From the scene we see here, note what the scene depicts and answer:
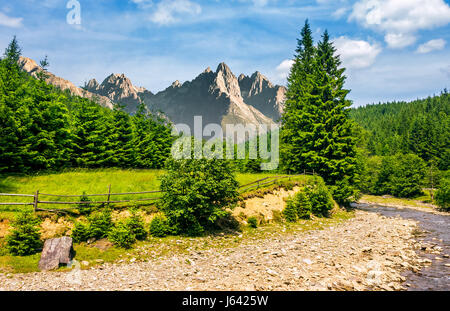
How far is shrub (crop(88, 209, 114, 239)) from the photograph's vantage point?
55.6ft

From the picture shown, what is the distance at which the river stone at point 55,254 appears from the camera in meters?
13.5

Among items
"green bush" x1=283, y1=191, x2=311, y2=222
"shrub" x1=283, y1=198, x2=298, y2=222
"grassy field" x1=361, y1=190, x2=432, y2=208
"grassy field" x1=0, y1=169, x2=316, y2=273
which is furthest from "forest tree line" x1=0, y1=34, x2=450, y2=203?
"grassy field" x1=361, y1=190, x2=432, y2=208

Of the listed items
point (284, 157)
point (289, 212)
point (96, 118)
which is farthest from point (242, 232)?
point (96, 118)

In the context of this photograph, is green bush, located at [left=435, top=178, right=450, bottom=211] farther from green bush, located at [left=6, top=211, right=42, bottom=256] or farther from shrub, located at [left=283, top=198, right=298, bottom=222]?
green bush, located at [left=6, top=211, right=42, bottom=256]

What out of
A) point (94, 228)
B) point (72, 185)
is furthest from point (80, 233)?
point (72, 185)

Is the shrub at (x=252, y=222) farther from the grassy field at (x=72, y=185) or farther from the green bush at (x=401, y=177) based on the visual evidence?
the green bush at (x=401, y=177)

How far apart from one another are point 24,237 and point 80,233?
2.95 metres

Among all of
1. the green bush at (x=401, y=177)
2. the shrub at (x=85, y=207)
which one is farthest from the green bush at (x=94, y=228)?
the green bush at (x=401, y=177)

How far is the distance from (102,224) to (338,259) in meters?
15.8

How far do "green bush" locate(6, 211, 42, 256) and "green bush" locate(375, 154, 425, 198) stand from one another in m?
77.5

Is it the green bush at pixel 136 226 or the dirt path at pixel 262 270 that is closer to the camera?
the dirt path at pixel 262 270

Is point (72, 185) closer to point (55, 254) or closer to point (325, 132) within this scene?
point (55, 254)

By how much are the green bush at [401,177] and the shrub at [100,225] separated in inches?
2891
